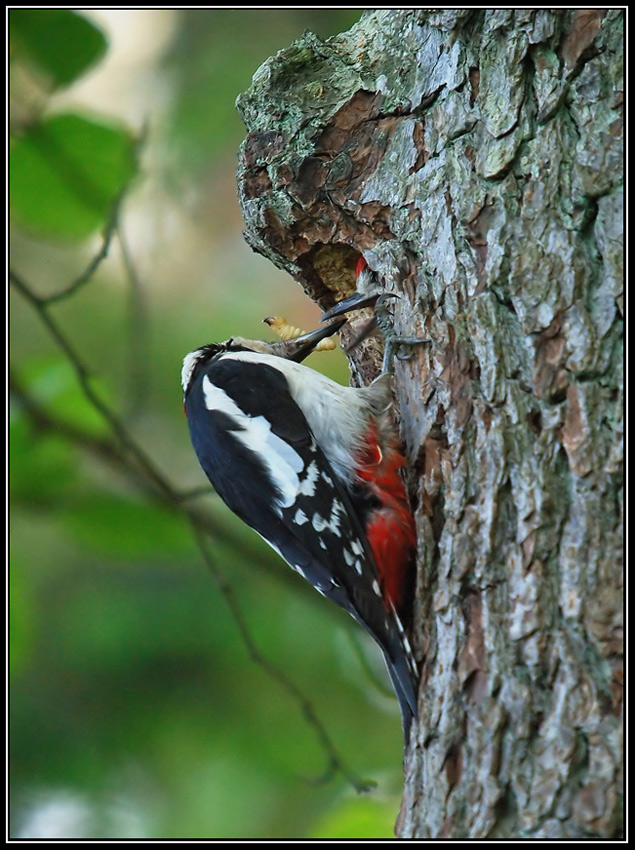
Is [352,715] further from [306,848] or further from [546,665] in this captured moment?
[546,665]

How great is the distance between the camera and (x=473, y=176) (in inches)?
59.6

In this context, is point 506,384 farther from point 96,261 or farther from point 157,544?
point 96,261

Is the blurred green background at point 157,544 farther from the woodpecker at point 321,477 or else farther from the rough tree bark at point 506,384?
the rough tree bark at point 506,384

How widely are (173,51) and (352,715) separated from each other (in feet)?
8.85

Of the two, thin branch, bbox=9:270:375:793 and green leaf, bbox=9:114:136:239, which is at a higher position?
green leaf, bbox=9:114:136:239

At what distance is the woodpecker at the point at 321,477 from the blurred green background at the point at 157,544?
0.38m

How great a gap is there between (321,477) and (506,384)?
534 millimetres

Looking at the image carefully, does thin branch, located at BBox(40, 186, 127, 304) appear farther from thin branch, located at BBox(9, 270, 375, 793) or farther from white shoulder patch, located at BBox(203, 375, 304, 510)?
white shoulder patch, located at BBox(203, 375, 304, 510)

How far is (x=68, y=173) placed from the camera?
193 centimetres

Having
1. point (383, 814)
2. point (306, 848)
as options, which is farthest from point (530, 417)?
point (383, 814)

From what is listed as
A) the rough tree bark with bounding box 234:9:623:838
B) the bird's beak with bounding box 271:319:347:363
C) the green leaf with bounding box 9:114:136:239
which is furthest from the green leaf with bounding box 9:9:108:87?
the bird's beak with bounding box 271:319:347:363

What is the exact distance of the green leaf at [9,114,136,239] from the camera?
6.09ft

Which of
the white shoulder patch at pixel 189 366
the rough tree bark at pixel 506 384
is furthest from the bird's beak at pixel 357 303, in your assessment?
the white shoulder patch at pixel 189 366

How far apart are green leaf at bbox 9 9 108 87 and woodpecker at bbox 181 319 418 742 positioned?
789mm
